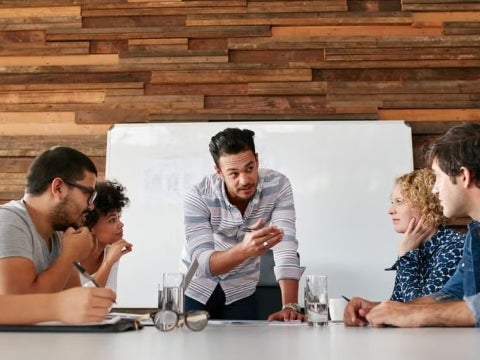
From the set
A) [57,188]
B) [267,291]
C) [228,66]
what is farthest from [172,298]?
[228,66]

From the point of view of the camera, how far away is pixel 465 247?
1.52 m

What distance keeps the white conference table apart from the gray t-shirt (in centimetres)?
51

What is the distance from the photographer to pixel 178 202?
332 centimetres

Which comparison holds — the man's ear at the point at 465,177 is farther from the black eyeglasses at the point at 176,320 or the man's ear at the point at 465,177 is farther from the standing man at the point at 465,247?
the black eyeglasses at the point at 176,320

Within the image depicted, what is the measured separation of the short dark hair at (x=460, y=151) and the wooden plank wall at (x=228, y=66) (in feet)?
6.04

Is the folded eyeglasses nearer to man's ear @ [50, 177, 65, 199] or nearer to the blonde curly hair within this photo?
man's ear @ [50, 177, 65, 199]

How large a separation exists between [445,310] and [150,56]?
281cm

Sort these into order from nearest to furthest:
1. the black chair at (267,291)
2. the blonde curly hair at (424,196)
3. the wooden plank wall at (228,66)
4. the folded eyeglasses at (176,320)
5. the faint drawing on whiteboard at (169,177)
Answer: the folded eyeglasses at (176,320) → the blonde curly hair at (424,196) → the black chair at (267,291) → the faint drawing on whiteboard at (169,177) → the wooden plank wall at (228,66)

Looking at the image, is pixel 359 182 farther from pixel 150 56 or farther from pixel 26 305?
pixel 26 305

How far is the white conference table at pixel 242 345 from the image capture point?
78cm

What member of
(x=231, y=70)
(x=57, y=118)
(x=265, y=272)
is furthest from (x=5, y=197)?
(x=265, y=272)

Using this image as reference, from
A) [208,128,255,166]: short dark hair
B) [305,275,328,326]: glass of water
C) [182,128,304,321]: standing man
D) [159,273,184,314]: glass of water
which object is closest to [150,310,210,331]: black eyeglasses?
[159,273,184,314]: glass of water

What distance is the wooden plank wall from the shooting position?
351cm

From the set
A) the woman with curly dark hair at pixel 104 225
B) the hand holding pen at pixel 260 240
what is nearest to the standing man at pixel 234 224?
the hand holding pen at pixel 260 240
